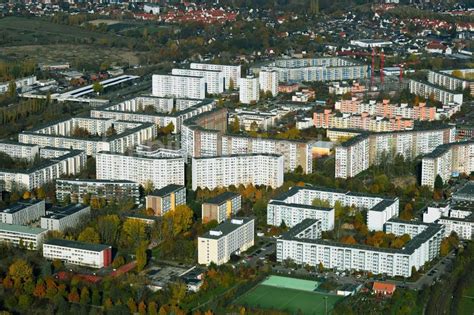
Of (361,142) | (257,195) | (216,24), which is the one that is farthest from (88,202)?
(216,24)

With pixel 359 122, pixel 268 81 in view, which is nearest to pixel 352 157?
pixel 359 122

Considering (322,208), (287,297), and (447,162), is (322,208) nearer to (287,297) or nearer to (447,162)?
(287,297)

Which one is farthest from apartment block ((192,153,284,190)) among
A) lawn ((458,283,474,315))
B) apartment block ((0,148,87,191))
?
lawn ((458,283,474,315))

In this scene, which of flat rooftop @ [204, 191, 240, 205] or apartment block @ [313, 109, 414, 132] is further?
apartment block @ [313, 109, 414, 132]

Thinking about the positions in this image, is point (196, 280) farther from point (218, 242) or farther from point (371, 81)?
point (371, 81)

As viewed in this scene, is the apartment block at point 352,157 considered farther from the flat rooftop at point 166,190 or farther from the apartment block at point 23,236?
the apartment block at point 23,236

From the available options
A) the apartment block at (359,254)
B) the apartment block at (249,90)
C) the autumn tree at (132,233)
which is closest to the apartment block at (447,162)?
the apartment block at (359,254)

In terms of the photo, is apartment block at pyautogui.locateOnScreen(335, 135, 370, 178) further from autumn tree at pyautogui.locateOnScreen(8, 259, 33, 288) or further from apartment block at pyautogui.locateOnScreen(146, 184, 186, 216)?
autumn tree at pyautogui.locateOnScreen(8, 259, 33, 288)

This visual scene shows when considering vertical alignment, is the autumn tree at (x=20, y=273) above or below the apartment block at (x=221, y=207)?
below
